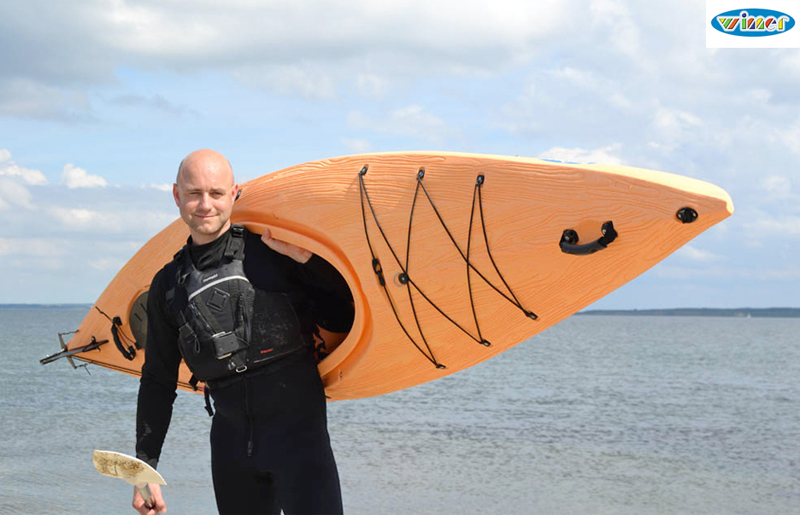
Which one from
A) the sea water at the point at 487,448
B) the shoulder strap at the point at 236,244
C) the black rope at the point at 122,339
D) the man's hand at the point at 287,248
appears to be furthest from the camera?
the sea water at the point at 487,448

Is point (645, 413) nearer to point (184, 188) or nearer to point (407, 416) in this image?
point (407, 416)

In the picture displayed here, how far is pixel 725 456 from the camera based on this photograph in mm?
11266

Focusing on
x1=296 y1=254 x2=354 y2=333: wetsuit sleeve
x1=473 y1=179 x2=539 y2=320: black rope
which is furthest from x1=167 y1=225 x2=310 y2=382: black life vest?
x1=473 y1=179 x2=539 y2=320: black rope

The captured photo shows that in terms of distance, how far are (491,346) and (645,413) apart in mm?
14066

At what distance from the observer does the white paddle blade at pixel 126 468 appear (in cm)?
257

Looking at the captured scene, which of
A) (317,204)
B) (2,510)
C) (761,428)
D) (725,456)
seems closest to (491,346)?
(317,204)

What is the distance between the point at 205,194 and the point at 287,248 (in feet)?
1.33

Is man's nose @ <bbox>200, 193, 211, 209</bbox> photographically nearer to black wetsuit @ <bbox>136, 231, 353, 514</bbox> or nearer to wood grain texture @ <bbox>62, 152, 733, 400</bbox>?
black wetsuit @ <bbox>136, 231, 353, 514</bbox>

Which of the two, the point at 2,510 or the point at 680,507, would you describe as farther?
the point at 680,507

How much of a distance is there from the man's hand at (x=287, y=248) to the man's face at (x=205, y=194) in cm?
23

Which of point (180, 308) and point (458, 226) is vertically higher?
point (458, 226)

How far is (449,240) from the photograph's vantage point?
295cm

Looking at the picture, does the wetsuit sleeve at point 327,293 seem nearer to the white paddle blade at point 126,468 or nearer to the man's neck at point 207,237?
the man's neck at point 207,237

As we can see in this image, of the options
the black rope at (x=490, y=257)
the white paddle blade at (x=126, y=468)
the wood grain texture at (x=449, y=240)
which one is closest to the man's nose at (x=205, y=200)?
the wood grain texture at (x=449, y=240)
